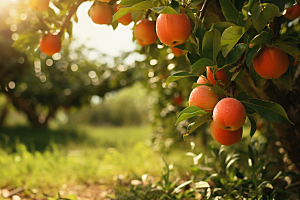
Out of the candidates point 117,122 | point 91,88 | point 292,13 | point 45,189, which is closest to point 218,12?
point 292,13

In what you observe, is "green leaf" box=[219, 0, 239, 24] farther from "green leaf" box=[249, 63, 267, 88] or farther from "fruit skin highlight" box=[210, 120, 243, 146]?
"fruit skin highlight" box=[210, 120, 243, 146]

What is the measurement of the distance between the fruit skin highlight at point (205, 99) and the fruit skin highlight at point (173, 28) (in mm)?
161

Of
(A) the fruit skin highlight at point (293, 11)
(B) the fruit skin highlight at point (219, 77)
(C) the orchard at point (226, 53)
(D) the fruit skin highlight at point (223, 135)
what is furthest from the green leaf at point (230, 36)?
(A) the fruit skin highlight at point (293, 11)

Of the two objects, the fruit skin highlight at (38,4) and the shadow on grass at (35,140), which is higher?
the fruit skin highlight at (38,4)

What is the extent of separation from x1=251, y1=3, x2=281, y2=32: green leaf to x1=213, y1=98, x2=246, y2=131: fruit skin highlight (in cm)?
21

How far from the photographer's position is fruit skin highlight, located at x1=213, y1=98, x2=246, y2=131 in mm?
579

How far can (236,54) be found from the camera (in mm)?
613

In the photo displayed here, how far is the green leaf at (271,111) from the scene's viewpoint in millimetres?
610

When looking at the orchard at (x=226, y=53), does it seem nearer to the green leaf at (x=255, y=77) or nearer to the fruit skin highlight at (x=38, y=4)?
the green leaf at (x=255, y=77)

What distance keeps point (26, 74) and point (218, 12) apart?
463 centimetres

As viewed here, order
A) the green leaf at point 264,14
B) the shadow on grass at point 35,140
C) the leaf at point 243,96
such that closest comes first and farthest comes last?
the green leaf at point 264,14 → the leaf at point 243,96 → the shadow on grass at point 35,140

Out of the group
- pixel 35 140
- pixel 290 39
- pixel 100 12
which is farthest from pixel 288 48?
pixel 35 140

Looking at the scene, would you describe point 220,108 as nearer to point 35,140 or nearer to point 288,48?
point 288,48

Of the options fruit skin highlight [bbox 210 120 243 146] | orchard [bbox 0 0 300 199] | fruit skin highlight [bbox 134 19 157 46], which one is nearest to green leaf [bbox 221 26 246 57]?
orchard [bbox 0 0 300 199]
